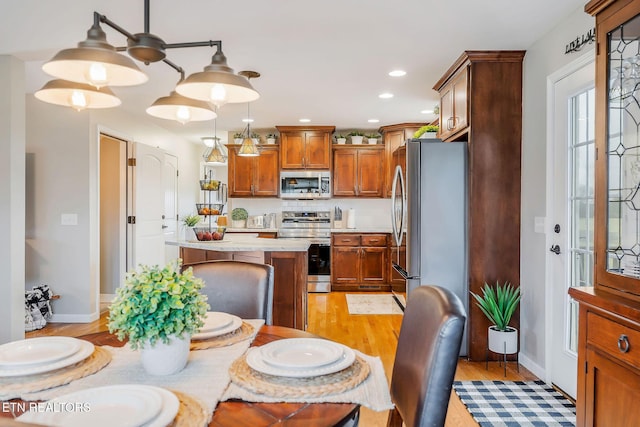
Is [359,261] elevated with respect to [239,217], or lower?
lower

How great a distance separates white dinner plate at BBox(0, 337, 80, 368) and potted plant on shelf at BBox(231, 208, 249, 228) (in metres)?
5.23

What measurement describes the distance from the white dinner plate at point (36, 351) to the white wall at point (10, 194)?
7.27 ft

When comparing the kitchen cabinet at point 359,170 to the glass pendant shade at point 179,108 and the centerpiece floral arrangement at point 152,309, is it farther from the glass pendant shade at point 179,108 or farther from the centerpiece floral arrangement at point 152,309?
the centerpiece floral arrangement at point 152,309

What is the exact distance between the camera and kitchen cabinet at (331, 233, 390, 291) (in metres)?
5.99

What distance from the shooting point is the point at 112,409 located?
91 centimetres

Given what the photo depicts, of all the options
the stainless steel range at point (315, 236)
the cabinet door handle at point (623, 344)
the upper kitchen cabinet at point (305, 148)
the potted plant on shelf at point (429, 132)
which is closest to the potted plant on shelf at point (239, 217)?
the stainless steel range at point (315, 236)

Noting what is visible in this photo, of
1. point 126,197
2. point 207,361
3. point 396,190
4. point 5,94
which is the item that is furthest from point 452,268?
point 126,197

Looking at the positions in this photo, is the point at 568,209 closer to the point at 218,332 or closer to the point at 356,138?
the point at 218,332

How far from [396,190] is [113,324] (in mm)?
3372

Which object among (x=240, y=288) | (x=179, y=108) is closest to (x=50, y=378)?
(x=240, y=288)

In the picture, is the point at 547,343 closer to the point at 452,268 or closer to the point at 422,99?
the point at 452,268

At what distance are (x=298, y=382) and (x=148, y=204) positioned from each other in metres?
5.02

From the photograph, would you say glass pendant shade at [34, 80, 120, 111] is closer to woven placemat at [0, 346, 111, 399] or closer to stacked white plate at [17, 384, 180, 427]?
woven placemat at [0, 346, 111, 399]

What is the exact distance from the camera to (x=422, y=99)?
464 cm
